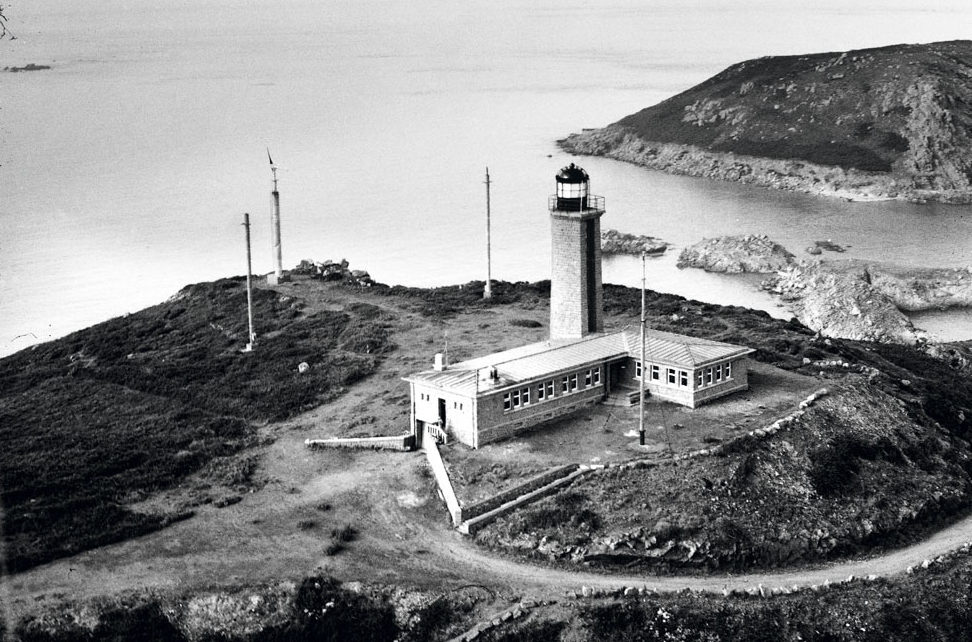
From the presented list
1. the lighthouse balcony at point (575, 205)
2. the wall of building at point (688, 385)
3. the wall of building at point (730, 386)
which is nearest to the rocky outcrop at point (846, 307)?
the wall of building at point (730, 386)

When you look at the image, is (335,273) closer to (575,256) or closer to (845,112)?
(575,256)

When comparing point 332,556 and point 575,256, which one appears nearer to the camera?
point 332,556

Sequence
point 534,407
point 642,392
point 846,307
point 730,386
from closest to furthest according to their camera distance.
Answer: point 642,392 → point 534,407 → point 730,386 → point 846,307

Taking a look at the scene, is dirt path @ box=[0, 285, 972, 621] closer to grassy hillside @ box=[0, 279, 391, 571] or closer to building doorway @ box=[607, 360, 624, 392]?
grassy hillside @ box=[0, 279, 391, 571]

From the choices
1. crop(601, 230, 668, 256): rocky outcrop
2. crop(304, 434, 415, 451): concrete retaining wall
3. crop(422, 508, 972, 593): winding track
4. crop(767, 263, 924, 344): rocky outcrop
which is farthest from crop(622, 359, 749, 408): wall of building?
crop(601, 230, 668, 256): rocky outcrop

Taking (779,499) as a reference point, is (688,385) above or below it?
above

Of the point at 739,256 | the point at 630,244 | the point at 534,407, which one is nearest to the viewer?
the point at 534,407

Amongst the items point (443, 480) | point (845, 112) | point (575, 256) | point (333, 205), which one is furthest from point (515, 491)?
point (845, 112)
